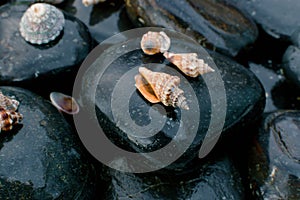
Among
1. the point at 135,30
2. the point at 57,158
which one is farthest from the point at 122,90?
the point at 135,30

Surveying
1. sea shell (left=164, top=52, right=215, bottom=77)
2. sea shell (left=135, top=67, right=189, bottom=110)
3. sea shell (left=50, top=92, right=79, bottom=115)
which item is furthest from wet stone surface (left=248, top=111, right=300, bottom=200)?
sea shell (left=50, top=92, right=79, bottom=115)

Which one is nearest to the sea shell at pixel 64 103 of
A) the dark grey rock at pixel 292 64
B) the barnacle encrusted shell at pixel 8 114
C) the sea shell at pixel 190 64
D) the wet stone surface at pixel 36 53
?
the wet stone surface at pixel 36 53

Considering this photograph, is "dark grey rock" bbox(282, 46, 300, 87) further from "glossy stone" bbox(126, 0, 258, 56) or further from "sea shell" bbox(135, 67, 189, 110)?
"sea shell" bbox(135, 67, 189, 110)

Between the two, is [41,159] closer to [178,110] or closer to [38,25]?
[178,110]

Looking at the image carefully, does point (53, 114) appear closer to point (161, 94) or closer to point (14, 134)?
point (14, 134)

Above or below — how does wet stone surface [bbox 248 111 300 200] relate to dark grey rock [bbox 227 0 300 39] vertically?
below

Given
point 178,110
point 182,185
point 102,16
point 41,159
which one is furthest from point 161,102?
point 102,16

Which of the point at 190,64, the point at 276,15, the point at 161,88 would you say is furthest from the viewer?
the point at 276,15
